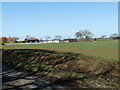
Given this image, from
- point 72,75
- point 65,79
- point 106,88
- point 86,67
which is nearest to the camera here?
point 106,88

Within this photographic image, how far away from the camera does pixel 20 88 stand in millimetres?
6422

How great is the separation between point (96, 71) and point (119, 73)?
1322 millimetres

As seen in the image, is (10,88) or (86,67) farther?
(86,67)

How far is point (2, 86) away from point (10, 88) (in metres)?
0.57

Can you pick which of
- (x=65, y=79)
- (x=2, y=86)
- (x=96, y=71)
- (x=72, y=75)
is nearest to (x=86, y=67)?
(x=96, y=71)

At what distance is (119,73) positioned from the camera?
7.95 meters

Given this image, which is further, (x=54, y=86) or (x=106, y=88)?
(x=54, y=86)

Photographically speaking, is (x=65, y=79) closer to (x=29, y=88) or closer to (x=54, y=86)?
(x=54, y=86)

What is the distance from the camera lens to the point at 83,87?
6.36m

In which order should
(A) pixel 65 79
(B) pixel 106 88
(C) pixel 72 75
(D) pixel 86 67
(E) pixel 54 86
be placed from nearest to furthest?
(B) pixel 106 88, (E) pixel 54 86, (A) pixel 65 79, (C) pixel 72 75, (D) pixel 86 67

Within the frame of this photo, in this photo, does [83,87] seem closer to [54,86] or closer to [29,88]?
[54,86]

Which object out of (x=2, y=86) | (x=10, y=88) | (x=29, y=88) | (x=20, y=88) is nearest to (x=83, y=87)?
(x=29, y=88)

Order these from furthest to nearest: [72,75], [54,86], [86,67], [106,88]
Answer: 1. [86,67]
2. [72,75]
3. [54,86]
4. [106,88]

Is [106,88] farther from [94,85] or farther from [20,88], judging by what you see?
[20,88]
